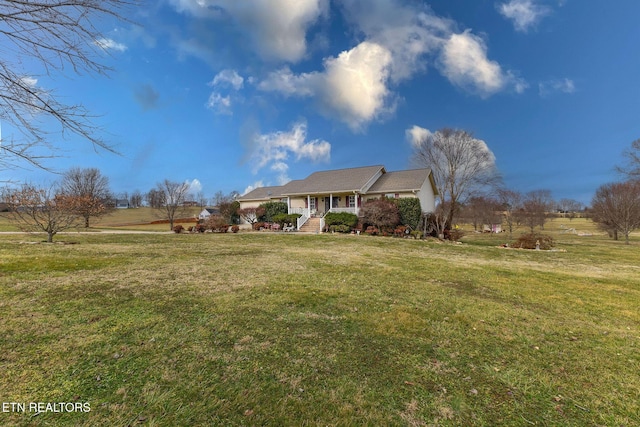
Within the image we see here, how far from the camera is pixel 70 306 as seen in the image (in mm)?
4332

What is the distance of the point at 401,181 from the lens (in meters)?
24.2

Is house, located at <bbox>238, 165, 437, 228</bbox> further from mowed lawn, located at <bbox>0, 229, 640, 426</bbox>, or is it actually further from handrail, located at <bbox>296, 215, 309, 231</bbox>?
mowed lawn, located at <bbox>0, 229, 640, 426</bbox>

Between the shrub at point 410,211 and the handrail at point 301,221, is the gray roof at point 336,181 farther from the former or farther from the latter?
the shrub at point 410,211

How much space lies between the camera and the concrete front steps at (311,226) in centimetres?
2298

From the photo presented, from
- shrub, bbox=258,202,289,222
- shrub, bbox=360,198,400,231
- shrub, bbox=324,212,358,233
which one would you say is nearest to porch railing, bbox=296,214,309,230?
shrub, bbox=324,212,358,233

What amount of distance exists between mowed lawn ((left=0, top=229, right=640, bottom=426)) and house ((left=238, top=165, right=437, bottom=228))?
17.4 metres

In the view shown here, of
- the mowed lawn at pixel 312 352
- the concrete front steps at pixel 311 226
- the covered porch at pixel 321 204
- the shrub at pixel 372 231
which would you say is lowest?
the mowed lawn at pixel 312 352

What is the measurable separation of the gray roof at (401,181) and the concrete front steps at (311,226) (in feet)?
18.3

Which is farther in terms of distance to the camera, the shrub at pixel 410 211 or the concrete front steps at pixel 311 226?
the concrete front steps at pixel 311 226

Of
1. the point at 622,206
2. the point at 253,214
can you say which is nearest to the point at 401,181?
the point at 253,214

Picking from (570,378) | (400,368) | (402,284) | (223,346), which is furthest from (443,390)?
(402,284)

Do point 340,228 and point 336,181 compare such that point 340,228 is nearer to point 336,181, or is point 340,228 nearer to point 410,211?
point 410,211

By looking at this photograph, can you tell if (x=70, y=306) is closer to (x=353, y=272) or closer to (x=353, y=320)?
(x=353, y=320)

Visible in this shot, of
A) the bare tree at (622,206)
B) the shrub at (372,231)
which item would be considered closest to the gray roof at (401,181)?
the shrub at (372,231)
